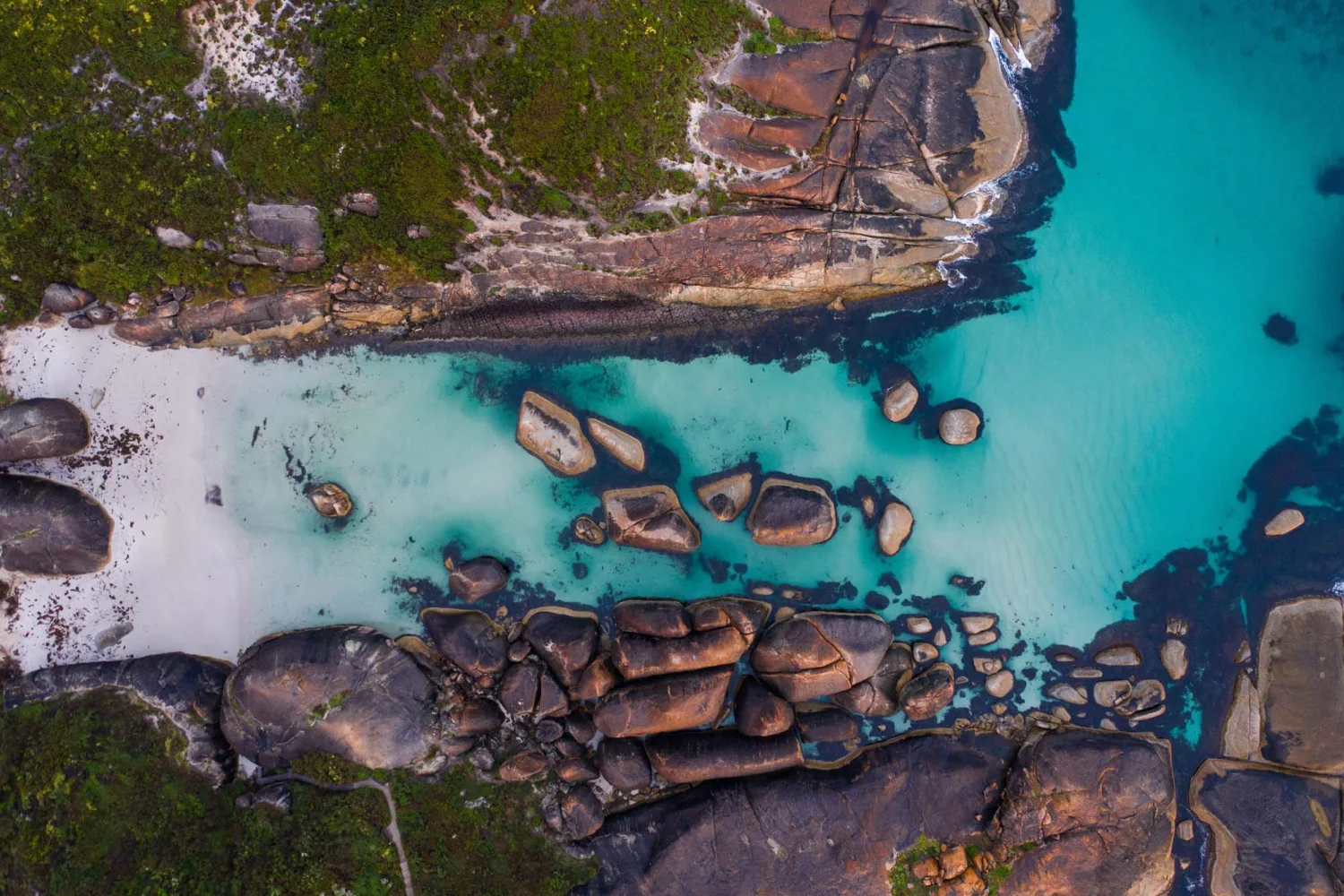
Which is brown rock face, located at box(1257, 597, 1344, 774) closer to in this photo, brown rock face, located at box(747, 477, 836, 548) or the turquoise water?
the turquoise water

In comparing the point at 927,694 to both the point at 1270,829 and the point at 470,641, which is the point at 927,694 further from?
the point at 470,641

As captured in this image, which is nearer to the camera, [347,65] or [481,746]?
[347,65]

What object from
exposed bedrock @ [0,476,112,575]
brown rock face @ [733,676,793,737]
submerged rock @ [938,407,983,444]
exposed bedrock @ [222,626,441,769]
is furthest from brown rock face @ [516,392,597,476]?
exposed bedrock @ [0,476,112,575]

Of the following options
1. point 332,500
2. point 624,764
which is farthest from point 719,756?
point 332,500

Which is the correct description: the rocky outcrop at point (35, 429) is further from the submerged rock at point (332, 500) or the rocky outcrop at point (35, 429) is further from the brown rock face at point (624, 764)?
the brown rock face at point (624, 764)

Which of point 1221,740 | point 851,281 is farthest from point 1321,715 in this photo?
point 851,281

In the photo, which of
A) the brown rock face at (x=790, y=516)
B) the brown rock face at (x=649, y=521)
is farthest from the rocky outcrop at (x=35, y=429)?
the brown rock face at (x=790, y=516)

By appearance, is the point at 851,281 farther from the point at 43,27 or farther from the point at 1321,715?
the point at 43,27
